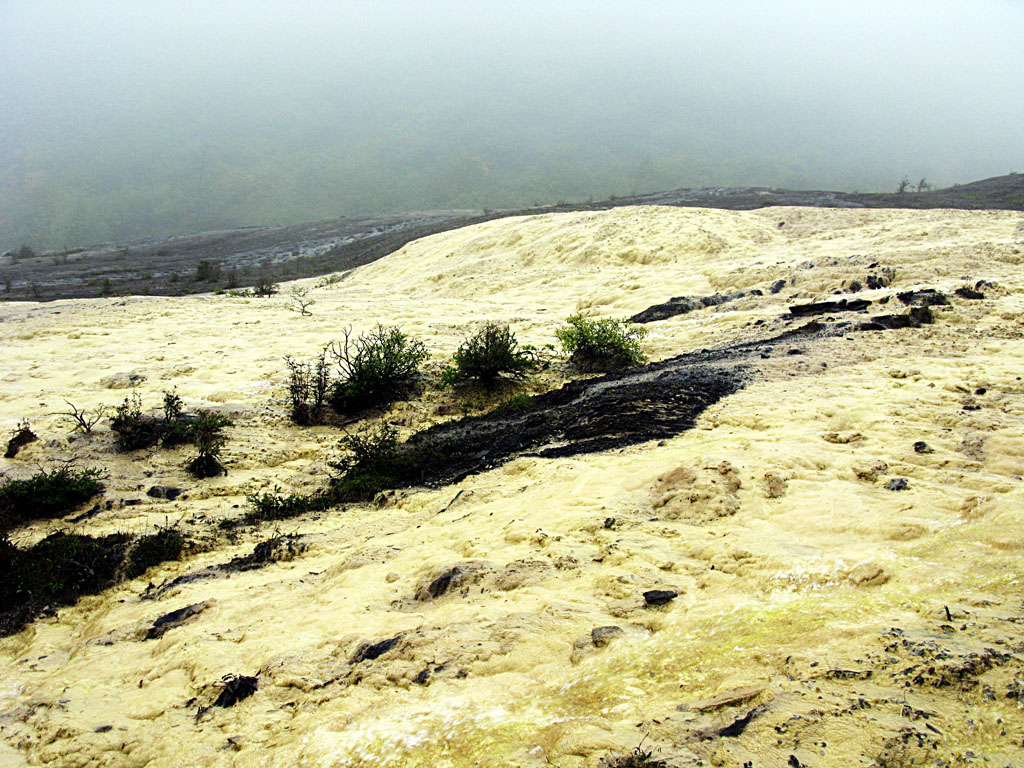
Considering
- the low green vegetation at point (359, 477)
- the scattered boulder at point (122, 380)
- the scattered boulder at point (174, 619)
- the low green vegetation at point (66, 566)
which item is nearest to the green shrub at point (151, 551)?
the low green vegetation at point (66, 566)

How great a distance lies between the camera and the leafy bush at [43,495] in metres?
4.50

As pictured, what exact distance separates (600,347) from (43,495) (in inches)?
238

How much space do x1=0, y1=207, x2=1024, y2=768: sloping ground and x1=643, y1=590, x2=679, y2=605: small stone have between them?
43 mm

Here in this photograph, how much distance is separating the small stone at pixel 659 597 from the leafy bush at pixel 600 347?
5.03 m

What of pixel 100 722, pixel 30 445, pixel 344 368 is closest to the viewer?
pixel 100 722

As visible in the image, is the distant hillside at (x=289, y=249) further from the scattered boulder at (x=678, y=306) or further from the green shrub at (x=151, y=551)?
the green shrub at (x=151, y=551)

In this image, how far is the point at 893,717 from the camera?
1.88 metres

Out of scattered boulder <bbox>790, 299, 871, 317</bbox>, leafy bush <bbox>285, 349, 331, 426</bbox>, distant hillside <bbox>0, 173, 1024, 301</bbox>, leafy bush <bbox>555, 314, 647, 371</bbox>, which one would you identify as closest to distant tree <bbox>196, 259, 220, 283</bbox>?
distant hillside <bbox>0, 173, 1024, 301</bbox>

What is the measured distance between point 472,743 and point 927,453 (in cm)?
344

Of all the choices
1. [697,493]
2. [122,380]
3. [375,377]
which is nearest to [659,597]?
[697,493]

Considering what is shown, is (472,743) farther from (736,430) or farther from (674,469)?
(736,430)

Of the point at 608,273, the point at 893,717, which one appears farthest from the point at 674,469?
the point at 608,273

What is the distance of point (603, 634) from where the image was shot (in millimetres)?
2707

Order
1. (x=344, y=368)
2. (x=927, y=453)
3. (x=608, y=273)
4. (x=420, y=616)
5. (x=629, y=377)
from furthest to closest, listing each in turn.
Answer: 1. (x=608, y=273)
2. (x=344, y=368)
3. (x=629, y=377)
4. (x=927, y=453)
5. (x=420, y=616)
